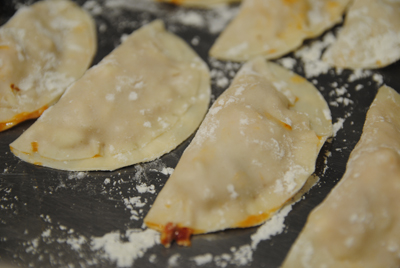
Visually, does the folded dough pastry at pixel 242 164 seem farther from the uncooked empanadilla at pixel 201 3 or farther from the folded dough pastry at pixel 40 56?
the uncooked empanadilla at pixel 201 3

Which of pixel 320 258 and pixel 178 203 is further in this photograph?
pixel 178 203

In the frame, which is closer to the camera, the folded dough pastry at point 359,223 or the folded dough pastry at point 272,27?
the folded dough pastry at point 359,223

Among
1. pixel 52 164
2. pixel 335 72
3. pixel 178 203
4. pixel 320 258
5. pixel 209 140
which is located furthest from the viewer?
pixel 335 72

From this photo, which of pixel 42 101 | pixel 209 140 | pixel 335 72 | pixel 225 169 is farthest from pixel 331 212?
pixel 42 101

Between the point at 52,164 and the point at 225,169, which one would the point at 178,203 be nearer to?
the point at 225,169

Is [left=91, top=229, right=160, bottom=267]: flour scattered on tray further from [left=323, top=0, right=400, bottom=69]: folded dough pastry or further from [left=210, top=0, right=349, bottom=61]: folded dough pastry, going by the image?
[left=323, top=0, right=400, bottom=69]: folded dough pastry

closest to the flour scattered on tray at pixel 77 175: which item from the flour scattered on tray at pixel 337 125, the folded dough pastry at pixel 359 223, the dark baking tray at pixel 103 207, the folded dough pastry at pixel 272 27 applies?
the dark baking tray at pixel 103 207

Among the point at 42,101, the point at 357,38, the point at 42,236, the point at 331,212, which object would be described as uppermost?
the point at 357,38

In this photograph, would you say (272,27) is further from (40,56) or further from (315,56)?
(40,56)

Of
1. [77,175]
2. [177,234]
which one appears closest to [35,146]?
[77,175]
